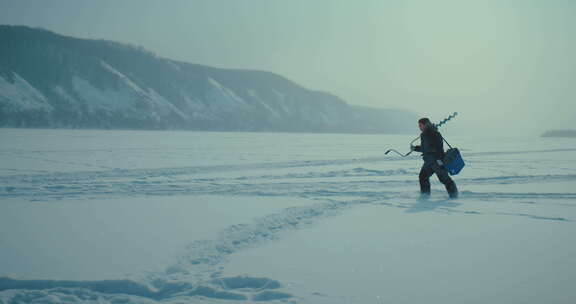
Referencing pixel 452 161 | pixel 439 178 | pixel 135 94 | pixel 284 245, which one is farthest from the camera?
pixel 135 94

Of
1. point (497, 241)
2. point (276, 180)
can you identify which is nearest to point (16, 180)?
point (276, 180)

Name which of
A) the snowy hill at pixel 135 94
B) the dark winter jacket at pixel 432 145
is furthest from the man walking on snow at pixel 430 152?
the snowy hill at pixel 135 94

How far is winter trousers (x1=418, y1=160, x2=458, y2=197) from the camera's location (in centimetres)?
721

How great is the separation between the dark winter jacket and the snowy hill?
318 feet

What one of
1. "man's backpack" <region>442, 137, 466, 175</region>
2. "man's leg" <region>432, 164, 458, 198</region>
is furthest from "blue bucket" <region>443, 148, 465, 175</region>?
"man's leg" <region>432, 164, 458, 198</region>

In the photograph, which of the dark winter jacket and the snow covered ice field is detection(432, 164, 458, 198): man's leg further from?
the dark winter jacket

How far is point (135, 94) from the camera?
4806 inches

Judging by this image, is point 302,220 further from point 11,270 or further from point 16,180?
point 16,180

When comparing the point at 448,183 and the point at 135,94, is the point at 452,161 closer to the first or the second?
the point at 448,183

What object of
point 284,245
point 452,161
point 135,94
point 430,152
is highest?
point 135,94

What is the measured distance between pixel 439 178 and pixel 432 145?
64 cm

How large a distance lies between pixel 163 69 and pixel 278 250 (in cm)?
16320

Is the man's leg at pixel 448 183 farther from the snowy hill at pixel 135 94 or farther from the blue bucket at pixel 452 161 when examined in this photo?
the snowy hill at pixel 135 94

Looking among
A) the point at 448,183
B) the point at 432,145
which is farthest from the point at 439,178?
the point at 432,145
